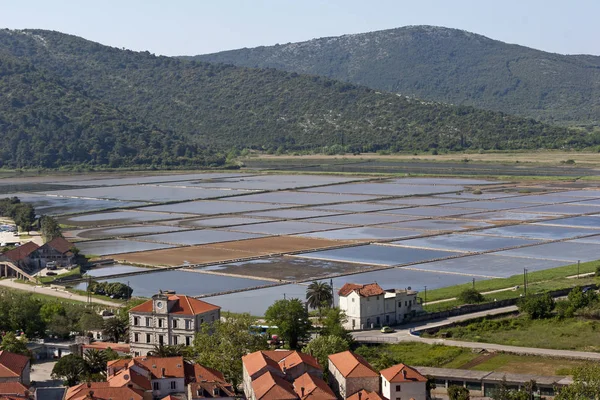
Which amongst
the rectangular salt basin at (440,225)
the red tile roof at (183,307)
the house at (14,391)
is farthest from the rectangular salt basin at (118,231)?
the house at (14,391)

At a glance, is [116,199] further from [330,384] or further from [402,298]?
[330,384]

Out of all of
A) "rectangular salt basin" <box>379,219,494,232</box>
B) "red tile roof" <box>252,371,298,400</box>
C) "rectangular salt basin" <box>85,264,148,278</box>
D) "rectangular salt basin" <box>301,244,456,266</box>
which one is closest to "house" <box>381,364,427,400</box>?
"red tile roof" <box>252,371,298,400</box>

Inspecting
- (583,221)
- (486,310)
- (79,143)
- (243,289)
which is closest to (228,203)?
(583,221)

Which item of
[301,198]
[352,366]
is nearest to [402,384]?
→ [352,366]

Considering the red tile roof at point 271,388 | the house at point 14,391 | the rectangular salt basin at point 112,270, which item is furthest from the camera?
the rectangular salt basin at point 112,270

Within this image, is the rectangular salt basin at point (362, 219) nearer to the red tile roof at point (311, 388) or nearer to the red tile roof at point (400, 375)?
the red tile roof at point (400, 375)

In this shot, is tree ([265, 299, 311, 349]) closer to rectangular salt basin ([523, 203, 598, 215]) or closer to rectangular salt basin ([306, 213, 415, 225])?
rectangular salt basin ([306, 213, 415, 225])
